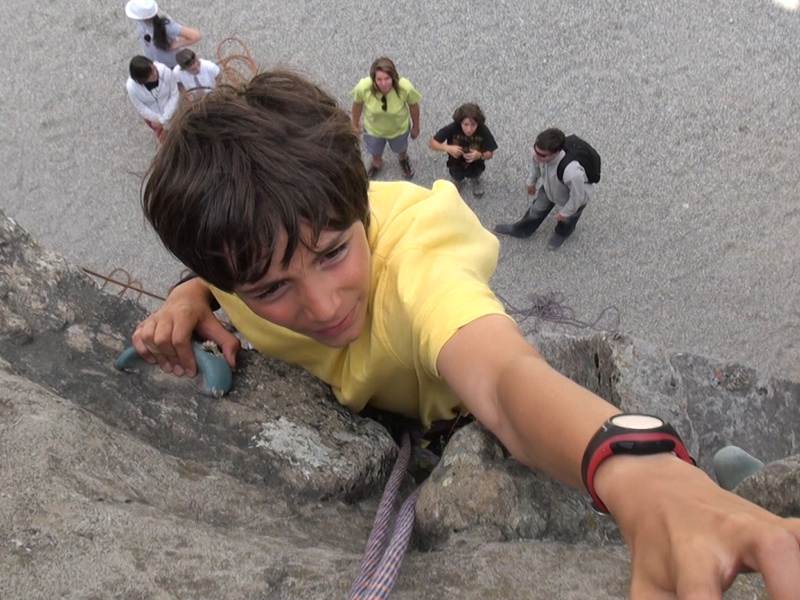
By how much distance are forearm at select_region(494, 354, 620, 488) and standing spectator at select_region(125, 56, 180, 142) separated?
4.19 m

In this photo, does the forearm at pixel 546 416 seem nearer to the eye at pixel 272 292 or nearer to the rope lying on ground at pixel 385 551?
the rope lying on ground at pixel 385 551

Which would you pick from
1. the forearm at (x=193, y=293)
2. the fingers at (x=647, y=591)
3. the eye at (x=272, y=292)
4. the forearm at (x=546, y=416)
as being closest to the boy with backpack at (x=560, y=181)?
the forearm at (x=193, y=293)

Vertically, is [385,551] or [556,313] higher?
[385,551]

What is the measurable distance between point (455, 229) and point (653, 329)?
3.12 m

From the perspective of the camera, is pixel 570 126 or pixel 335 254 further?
pixel 570 126

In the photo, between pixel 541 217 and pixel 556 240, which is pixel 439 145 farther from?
pixel 556 240

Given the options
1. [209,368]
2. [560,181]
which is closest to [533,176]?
[560,181]

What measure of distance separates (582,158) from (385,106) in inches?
49.3

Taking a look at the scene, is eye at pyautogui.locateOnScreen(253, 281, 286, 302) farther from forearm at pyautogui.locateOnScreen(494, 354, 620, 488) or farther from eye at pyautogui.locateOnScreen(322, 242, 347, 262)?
forearm at pyautogui.locateOnScreen(494, 354, 620, 488)

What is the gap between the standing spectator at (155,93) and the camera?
5.02 m

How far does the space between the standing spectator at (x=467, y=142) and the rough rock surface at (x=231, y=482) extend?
103 inches

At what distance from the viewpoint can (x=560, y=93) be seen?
559 cm

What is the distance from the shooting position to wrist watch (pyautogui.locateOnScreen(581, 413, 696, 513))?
3.35 feet

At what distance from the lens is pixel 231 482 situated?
1720mm
